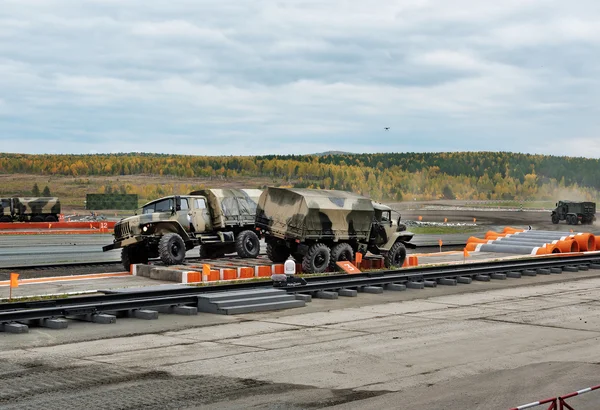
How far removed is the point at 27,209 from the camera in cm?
5688

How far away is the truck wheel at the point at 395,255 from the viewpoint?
2652 cm

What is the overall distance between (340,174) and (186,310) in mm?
130255

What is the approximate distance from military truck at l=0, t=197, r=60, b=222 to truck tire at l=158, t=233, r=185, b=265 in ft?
116

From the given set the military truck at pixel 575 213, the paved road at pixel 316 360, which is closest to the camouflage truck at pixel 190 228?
the paved road at pixel 316 360

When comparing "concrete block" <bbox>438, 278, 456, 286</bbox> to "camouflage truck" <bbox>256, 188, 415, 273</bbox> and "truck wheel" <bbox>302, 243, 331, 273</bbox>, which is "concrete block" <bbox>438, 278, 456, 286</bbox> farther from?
"truck wheel" <bbox>302, 243, 331, 273</bbox>

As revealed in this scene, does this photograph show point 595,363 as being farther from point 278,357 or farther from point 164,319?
point 164,319

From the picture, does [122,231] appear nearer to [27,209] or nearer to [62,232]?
[62,232]

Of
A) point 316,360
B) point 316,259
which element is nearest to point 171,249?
point 316,259

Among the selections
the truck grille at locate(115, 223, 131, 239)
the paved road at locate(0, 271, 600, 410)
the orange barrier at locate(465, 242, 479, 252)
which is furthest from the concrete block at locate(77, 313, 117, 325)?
the orange barrier at locate(465, 242, 479, 252)

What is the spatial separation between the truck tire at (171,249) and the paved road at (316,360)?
783cm

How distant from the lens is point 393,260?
26.6 meters

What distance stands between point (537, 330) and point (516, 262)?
1351 cm

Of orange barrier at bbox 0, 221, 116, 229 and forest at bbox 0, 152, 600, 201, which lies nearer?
orange barrier at bbox 0, 221, 116, 229

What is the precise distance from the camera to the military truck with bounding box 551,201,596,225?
68250 mm
